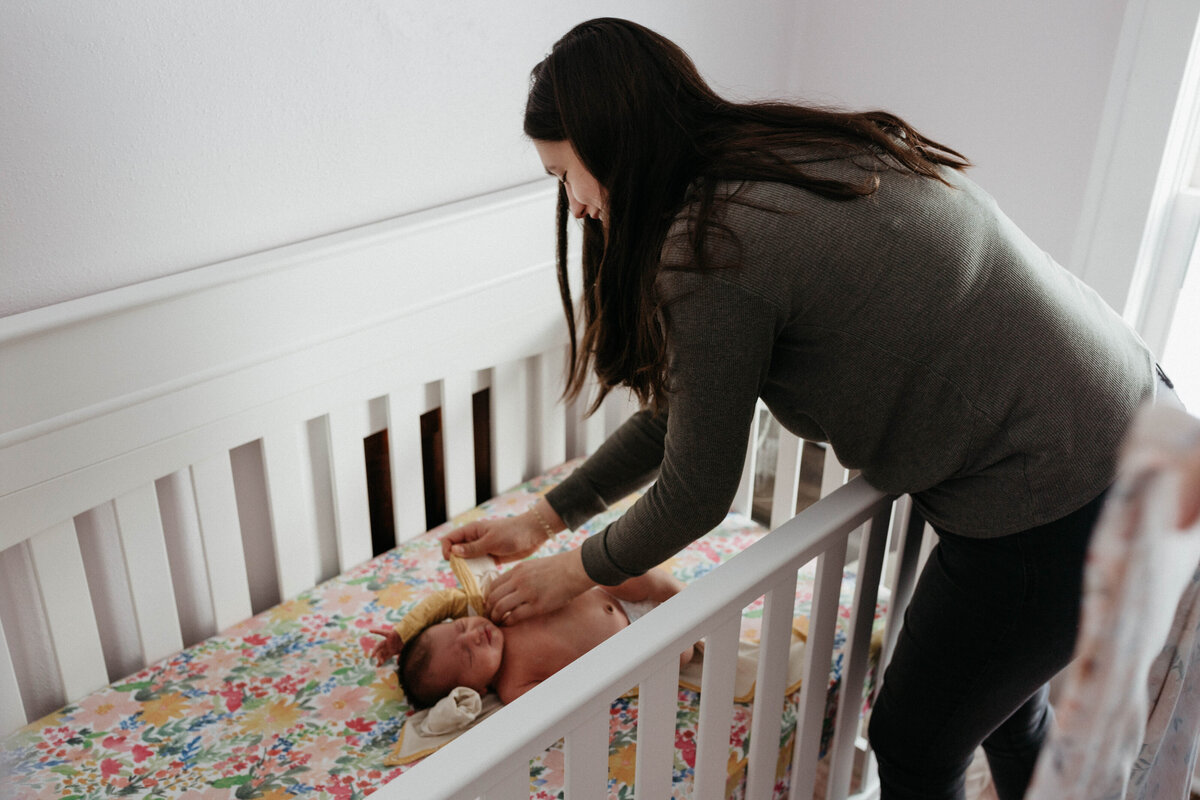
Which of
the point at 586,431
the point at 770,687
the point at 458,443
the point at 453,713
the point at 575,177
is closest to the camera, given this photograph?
the point at 575,177

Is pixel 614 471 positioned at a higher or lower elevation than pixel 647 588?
higher

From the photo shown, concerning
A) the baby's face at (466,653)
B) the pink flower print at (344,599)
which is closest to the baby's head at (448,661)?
the baby's face at (466,653)

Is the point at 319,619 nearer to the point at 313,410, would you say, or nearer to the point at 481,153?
the point at 313,410

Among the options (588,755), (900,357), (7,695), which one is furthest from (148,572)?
(900,357)

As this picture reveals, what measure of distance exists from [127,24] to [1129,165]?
4.80ft

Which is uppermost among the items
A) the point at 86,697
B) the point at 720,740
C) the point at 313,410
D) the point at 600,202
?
the point at 600,202

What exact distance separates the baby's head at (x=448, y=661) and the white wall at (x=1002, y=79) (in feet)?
3.93

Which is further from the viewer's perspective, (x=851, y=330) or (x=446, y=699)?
(x=446, y=699)

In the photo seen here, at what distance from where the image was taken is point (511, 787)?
814 millimetres

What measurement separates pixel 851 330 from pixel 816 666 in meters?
0.48

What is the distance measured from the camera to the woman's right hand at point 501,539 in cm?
137

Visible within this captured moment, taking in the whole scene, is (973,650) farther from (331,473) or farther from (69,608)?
(69,608)

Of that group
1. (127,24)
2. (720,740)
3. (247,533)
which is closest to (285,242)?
(127,24)

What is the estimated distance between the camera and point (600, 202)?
0.95 meters
